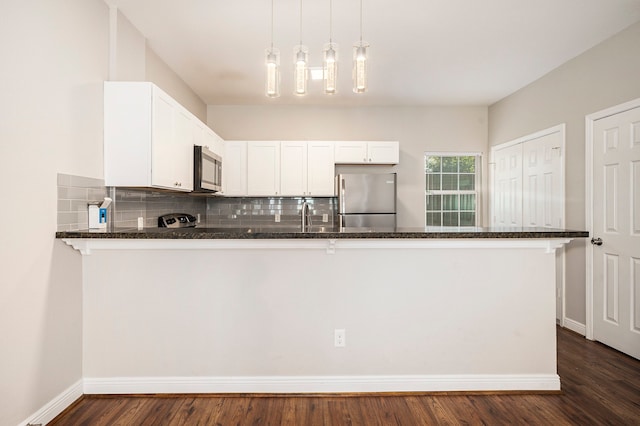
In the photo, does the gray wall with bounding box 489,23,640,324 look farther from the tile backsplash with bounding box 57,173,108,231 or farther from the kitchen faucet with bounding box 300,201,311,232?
the tile backsplash with bounding box 57,173,108,231

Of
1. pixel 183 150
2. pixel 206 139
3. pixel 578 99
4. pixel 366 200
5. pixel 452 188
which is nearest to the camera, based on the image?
pixel 183 150

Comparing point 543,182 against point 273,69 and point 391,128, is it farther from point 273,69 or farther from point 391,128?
point 273,69

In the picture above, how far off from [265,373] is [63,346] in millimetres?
1187

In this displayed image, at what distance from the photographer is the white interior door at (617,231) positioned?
2816mm

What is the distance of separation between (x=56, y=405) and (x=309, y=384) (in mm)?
1436

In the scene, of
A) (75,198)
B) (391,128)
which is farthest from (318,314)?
(391,128)

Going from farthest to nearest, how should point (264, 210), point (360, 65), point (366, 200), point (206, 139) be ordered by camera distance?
point (264, 210), point (366, 200), point (206, 139), point (360, 65)

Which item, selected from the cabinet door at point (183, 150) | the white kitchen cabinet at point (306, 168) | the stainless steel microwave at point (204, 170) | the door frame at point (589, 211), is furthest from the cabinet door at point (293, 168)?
the door frame at point (589, 211)

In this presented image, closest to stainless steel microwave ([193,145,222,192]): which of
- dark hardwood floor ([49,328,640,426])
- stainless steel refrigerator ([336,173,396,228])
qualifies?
stainless steel refrigerator ([336,173,396,228])

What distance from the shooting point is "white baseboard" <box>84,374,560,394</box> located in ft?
7.28

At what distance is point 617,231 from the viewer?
2.97 meters

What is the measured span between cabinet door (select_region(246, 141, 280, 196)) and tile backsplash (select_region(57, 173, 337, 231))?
389 mm

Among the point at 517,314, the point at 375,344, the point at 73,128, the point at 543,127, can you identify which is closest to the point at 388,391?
the point at 375,344

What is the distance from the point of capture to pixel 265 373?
2.24m
